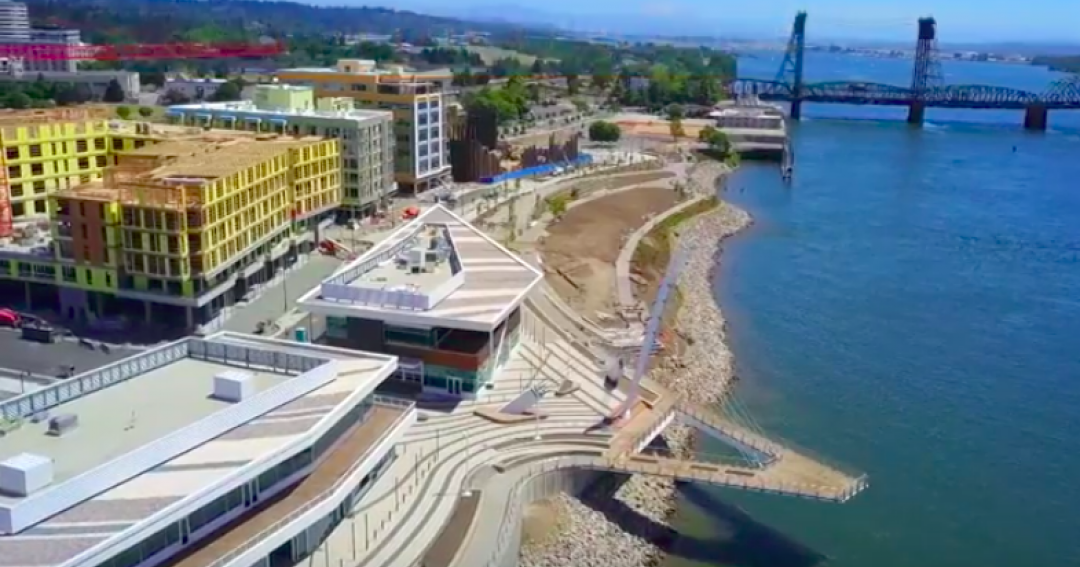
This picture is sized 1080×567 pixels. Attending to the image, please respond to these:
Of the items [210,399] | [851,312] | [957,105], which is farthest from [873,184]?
[210,399]

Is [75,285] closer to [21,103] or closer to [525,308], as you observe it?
[525,308]

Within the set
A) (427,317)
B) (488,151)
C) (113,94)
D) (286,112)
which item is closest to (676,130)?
→ (488,151)

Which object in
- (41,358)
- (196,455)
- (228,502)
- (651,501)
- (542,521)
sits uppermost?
(196,455)

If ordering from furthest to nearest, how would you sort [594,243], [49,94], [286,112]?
1. [49,94]
2. [286,112]
3. [594,243]

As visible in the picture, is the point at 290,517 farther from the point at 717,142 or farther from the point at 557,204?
the point at 717,142

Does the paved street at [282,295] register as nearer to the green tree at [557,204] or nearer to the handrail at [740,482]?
the handrail at [740,482]
